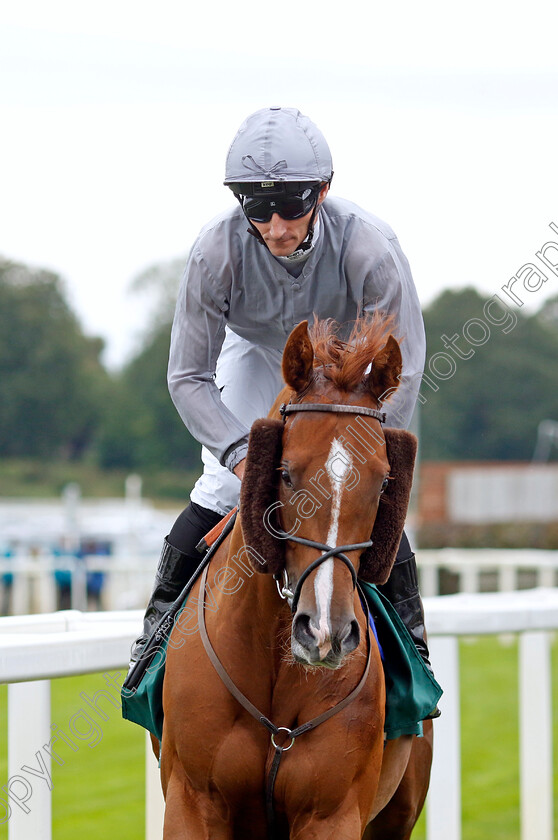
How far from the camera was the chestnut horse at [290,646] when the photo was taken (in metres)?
2.72

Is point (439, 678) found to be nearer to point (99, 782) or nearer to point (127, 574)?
point (99, 782)

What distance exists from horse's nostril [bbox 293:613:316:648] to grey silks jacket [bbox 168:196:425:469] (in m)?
1.00

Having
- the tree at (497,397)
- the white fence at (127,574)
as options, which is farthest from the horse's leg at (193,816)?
the tree at (497,397)

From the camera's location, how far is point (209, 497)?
12.4 feet

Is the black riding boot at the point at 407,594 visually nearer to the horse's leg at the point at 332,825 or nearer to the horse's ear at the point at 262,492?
the horse's leg at the point at 332,825

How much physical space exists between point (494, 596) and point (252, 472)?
308 centimetres

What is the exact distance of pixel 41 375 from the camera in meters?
56.7

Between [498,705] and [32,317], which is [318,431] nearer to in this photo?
[498,705]

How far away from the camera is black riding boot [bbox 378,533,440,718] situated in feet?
12.1

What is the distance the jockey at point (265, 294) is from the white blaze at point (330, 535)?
0.60 metres

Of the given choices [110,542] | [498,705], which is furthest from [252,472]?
[110,542]

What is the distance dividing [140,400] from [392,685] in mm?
→ 55994

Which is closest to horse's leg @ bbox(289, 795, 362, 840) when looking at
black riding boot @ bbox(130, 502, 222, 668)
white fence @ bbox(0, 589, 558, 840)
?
black riding boot @ bbox(130, 502, 222, 668)

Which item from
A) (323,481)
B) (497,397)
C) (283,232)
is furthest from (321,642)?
(497,397)
